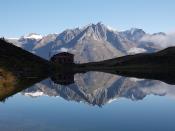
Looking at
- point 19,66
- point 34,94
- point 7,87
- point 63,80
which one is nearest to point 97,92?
point 63,80

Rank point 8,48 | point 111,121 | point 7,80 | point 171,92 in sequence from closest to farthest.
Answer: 1. point 111,121
2. point 171,92
3. point 7,80
4. point 8,48

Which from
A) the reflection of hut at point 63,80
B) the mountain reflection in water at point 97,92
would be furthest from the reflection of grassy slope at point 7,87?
the reflection of hut at point 63,80

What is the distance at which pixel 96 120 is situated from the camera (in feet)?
190

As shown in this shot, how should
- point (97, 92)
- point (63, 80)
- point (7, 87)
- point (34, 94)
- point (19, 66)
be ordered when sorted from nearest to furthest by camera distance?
point (7, 87), point (34, 94), point (97, 92), point (63, 80), point (19, 66)

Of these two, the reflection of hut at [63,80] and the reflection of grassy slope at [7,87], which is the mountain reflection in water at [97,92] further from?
the reflection of hut at [63,80]

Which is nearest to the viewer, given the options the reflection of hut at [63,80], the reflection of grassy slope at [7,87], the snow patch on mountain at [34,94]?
the reflection of grassy slope at [7,87]

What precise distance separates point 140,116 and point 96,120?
370 inches

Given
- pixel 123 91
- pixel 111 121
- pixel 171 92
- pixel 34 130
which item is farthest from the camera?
pixel 123 91

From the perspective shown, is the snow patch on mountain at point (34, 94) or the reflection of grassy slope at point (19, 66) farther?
the reflection of grassy slope at point (19, 66)

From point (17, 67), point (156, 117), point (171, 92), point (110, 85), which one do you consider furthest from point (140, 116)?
point (17, 67)

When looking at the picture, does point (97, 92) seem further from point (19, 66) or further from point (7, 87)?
point (19, 66)

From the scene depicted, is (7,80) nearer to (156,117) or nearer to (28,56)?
(156,117)

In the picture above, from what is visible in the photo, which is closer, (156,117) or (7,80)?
(156,117)

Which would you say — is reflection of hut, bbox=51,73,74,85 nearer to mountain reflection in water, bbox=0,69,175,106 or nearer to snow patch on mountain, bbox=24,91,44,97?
mountain reflection in water, bbox=0,69,175,106
